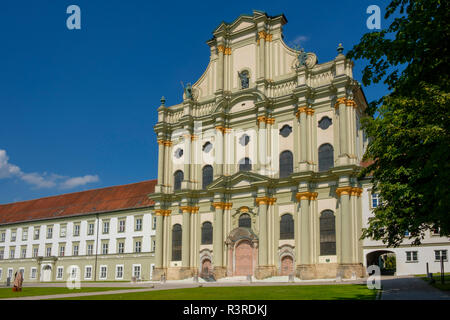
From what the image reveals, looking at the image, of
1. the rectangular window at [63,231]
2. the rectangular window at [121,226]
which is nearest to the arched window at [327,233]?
the rectangular window at [121,226]

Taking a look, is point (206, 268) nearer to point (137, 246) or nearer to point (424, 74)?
point (137, 246)

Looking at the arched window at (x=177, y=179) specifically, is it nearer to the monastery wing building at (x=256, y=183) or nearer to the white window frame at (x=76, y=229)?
the monastery wing building at (x=256, y=183)

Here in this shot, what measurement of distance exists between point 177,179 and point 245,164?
347 inches

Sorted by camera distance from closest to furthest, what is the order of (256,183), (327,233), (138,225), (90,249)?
(327,233), (256,183), (138,225), (90,249)

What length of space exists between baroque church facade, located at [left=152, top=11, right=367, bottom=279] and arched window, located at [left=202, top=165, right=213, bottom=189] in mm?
104

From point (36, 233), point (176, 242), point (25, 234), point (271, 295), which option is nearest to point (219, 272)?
point (176, 242)

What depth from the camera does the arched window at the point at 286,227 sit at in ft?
135

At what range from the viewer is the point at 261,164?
43.6 meters

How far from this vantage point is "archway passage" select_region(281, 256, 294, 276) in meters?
40.6

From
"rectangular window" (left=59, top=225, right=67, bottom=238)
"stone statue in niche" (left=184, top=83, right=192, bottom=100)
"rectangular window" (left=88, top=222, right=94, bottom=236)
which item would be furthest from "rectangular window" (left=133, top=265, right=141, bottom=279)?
"stone statue in niche" (left=184, top=83, right=192, bottom=100)

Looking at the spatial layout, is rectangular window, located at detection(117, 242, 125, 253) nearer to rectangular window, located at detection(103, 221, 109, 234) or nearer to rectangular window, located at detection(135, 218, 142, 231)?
rectangular window, located at detection(135, 218, 142, 231)

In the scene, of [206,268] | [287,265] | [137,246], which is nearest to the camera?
[287,265]
